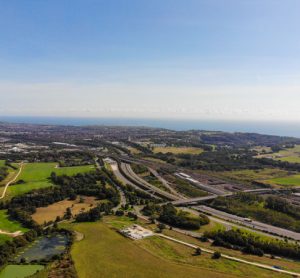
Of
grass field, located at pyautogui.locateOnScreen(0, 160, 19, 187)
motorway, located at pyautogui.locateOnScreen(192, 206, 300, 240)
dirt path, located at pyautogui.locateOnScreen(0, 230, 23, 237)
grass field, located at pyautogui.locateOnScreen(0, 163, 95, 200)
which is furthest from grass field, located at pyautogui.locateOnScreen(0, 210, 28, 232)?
motorway, located at pyautogui.locateOnScreen(192, 206, 300, 240)

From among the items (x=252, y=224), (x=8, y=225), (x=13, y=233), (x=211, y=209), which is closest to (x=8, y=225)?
(x=8, y=225)

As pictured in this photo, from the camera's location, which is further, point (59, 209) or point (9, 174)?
point (9, 174)

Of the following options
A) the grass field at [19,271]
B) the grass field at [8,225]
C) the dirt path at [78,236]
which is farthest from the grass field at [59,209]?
the grass field at [19,271]

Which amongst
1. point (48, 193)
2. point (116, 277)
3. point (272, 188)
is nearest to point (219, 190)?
point (272, 188)

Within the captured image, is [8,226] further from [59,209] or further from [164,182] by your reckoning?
[164,182]

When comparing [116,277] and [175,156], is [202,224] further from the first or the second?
[175,156]

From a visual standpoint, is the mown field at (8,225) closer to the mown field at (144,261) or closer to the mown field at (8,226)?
the mown field at (8,226)

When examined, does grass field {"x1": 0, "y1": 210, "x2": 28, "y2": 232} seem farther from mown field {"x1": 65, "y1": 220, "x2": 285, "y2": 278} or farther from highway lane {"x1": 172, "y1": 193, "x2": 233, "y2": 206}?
highway lane {"x1": 172, "y1": 193, "x2": 233, "y2": 206}
